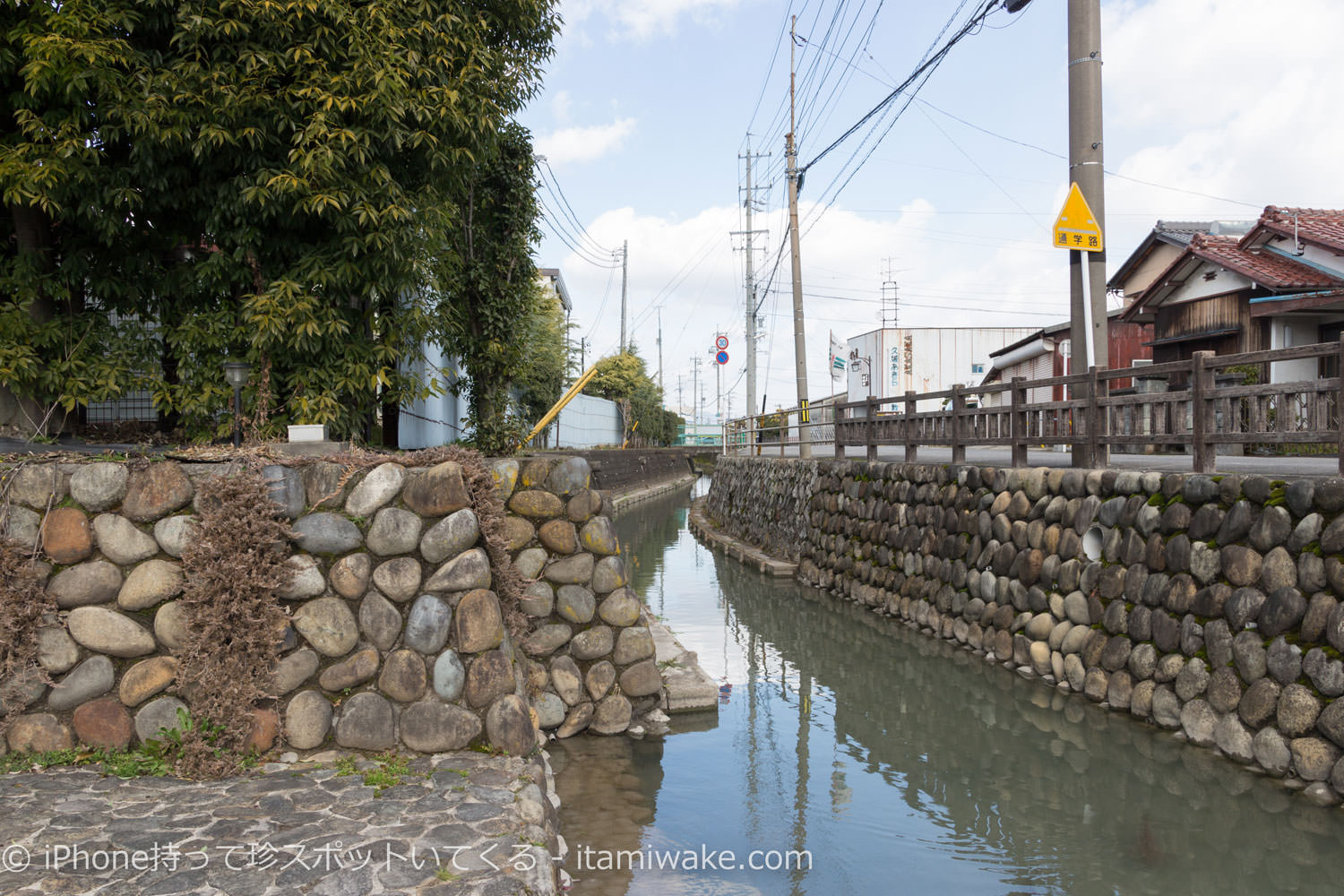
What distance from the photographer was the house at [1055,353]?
74.8 ft

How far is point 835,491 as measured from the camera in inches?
566

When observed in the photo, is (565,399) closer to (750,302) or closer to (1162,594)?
(1162,594)

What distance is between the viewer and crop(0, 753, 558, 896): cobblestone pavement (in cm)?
345

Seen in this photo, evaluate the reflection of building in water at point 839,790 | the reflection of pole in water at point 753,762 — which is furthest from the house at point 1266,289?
the reflection of building in water at point 839,790

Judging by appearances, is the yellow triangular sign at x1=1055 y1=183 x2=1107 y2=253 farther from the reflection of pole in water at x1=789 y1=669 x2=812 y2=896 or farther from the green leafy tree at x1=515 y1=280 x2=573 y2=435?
the green leafy tree at x1=515 y1=280 x2=573 y2=435

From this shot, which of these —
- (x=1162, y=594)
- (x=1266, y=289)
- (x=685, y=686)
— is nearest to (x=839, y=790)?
(x=685, y=686)

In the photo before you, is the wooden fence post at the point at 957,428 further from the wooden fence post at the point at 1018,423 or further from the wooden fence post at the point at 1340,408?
the wooden fence post at the point at 1340,408

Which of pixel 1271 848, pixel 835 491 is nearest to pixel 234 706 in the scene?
pixel 1271 848

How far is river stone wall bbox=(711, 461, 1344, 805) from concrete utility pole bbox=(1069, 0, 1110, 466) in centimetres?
124

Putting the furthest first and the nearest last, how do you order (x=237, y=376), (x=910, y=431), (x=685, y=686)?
(x=910, y=431)
(x=685, y=686)
(x=237, y=376)

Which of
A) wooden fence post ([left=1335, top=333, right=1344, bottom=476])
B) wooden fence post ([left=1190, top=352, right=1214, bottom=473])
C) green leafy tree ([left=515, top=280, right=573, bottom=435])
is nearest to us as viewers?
wooden fence post ([left=1335, top=333, right=1344, bottom=476])

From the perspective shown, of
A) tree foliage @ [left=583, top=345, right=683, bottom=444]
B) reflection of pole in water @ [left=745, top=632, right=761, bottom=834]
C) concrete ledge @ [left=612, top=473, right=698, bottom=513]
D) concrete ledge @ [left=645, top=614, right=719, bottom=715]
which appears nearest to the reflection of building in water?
reflection of pole in water @ [left=745, top=632, right=761, bottom=834]

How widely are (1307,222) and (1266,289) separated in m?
1.54

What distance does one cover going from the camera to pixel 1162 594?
678cm
